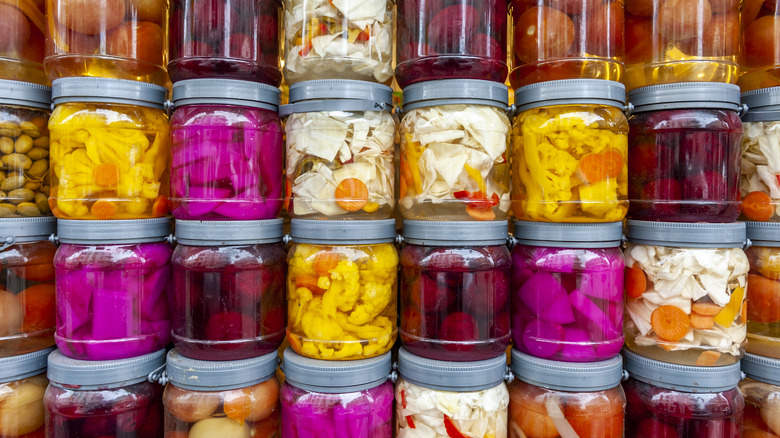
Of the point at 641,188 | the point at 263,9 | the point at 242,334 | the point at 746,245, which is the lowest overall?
the point at 242,334

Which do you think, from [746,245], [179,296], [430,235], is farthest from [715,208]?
[179,296]

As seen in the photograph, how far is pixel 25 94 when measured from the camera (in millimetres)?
1134

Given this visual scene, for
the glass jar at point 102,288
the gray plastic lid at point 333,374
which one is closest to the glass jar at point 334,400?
the gray plastic lid at point 333,374

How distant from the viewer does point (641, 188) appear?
3.78 ft

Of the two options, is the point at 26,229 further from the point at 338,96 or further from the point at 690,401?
the point at 690,401

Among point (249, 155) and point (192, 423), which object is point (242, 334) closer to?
point (192, 423)

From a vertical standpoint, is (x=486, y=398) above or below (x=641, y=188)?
below

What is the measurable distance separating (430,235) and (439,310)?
17 centimetres

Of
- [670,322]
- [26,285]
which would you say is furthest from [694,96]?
[26,285]

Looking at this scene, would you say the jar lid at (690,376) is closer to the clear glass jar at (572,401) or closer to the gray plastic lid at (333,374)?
the clear glass jar at (572,401)

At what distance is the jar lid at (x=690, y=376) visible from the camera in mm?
1083

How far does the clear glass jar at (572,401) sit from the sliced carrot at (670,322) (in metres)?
0.12

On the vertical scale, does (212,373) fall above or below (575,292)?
below

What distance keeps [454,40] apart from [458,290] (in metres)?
0.58
